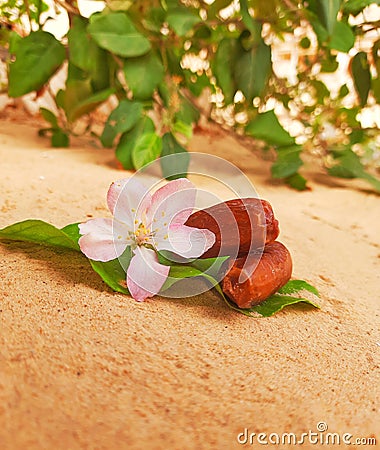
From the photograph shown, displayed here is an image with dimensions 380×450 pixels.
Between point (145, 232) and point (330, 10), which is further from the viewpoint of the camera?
point (330, 10)

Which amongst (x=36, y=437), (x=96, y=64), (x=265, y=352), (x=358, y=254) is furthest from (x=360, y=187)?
(x=36, y=437)

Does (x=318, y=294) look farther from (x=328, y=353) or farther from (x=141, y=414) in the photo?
(x=141, y=414)

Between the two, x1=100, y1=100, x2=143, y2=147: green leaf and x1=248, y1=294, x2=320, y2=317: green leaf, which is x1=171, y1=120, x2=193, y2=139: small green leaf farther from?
x1=248, y1=294, x2=320, y2=317: green leaf

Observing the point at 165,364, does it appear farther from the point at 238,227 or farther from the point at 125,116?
the point at 125,116

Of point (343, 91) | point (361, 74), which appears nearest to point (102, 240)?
point (361, 74)

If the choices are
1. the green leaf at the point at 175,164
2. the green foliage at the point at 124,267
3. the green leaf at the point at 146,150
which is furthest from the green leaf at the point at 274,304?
the green leaf at the point at 146,150

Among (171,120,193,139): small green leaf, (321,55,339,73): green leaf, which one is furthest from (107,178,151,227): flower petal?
(321,55,339,73): green leaf
